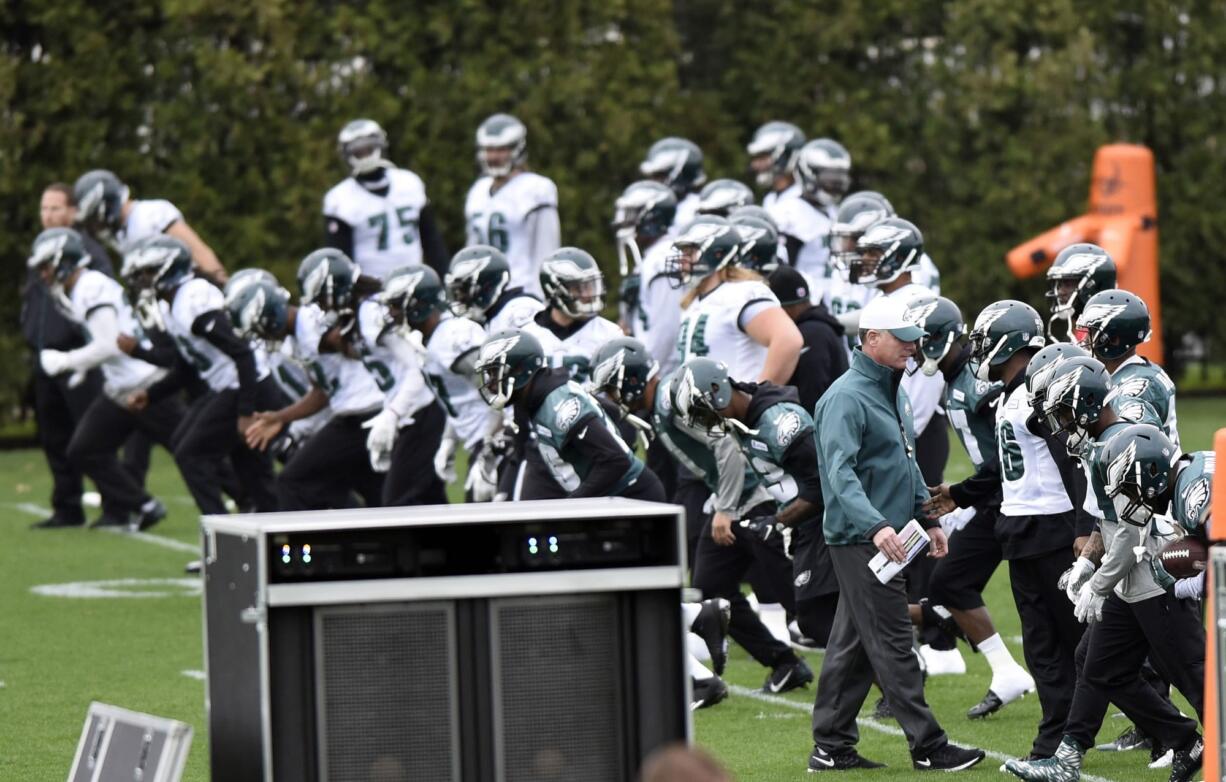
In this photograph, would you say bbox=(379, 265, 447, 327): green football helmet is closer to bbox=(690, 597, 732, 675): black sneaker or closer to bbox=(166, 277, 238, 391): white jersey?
bbox=(166, 277, 238, 391): white jersey

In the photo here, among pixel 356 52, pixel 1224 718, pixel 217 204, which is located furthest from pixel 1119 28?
pixel 1224 718

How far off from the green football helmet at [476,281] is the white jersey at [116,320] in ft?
11.5

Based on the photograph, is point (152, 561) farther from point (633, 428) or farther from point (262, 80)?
point (262, 80)

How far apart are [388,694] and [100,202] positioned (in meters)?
9.56

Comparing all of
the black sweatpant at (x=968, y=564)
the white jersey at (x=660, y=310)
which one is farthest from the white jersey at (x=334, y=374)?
the black sweatpant at (x=968, y=564)

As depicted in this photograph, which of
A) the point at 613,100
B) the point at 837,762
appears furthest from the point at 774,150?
the point at 837,762

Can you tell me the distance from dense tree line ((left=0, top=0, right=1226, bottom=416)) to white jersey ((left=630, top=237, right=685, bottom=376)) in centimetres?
895

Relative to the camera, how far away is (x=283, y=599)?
194 inches

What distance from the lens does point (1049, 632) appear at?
282 inches

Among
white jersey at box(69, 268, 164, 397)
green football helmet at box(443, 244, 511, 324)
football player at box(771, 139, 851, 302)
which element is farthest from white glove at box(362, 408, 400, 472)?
white jersey at box(69, 268, 164, 397)

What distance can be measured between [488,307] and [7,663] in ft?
8.56

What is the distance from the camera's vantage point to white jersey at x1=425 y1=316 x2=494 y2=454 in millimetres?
10133

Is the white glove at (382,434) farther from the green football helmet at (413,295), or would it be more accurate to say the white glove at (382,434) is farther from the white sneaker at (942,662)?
the white sneaker at (942,662)

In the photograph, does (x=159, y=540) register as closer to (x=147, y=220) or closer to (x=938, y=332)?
(x=147, y=220)
